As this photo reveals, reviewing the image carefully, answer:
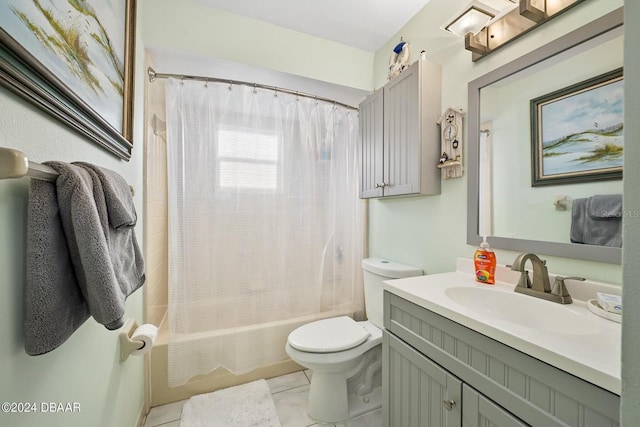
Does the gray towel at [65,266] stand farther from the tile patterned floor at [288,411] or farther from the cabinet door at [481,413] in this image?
the tile patterned floor at [288,411]

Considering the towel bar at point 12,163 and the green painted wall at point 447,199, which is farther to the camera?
the green painted wall at point 447,199

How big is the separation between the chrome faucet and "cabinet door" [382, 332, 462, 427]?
1.50 feet

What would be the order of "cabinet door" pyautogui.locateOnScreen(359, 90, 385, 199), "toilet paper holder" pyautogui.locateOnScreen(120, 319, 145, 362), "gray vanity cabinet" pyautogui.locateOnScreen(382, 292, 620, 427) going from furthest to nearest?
"cabinet door" pyautogui.locateOnScreen(359, 90, 385, 199)
"toilet paper holder" pyautogui.locateOnScreen(120, 319, 145, 362)
"gray vanity cabinet" pyautogui.locateOnScreen(382, 292, 620, 427)

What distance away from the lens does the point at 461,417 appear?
2.61 feet

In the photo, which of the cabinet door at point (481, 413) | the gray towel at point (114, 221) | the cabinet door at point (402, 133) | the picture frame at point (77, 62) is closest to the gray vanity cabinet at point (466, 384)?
the cabinet door at point (481, 413)

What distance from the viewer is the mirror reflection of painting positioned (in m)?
0.48

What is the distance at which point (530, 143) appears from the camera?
41.8 inches

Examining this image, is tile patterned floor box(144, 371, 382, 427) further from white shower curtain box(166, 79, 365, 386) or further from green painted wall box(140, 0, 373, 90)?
green painted wall box(140, 0, 373, 90)

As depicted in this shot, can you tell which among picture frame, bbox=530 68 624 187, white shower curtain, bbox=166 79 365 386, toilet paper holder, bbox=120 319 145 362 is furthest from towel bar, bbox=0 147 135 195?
picture frame, bbox=530 68 624 187

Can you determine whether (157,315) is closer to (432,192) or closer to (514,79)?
(432,192)

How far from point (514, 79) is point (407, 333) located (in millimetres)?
1196

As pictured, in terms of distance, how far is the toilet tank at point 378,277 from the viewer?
5.06ft

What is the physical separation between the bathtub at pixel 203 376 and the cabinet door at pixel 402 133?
1.15m

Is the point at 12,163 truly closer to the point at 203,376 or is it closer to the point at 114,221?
the point at 114,221
